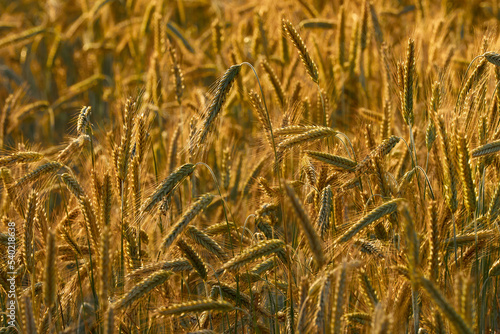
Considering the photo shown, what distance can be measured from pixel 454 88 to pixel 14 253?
9.65ft

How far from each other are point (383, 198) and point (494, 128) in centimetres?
77

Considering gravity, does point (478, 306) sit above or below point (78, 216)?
below

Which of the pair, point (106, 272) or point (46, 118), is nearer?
point (106, 272)

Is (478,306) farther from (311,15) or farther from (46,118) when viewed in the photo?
(46,118)

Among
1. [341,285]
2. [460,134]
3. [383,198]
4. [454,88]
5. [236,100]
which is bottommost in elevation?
[341,285]

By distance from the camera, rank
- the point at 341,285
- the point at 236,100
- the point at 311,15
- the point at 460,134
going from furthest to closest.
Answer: the point at 311,15, the point at 236,100, the point at 460,134, the point at 341,285

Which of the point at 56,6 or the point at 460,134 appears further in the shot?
the point at 56,6

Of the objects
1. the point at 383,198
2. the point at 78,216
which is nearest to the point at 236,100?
the point at 78,216

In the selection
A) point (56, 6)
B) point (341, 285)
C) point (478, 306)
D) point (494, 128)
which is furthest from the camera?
point (56, 6)

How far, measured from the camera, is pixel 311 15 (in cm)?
510

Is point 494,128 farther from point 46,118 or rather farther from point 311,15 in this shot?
point 46,118

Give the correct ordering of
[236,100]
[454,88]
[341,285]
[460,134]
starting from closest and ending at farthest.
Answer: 1. [341,285]
2. [460,134]
3. [454,88]
4. [236,100]

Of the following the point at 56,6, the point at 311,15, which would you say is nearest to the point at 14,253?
the point at 311,15

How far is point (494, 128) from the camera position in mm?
2338
